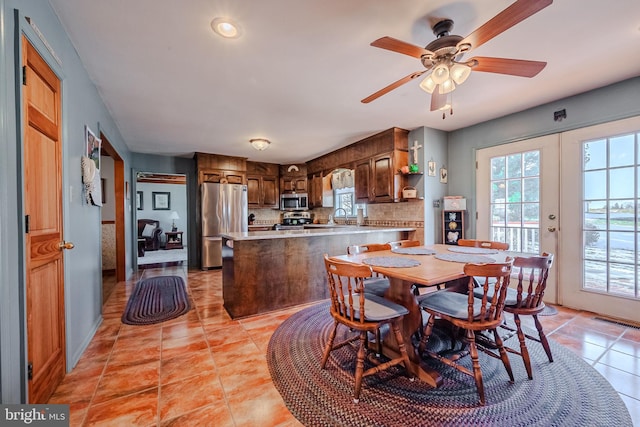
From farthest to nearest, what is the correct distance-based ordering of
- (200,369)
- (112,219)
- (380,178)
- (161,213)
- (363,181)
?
(161,213) < (112,219) < (363,181) < (380,178) < (200,369)

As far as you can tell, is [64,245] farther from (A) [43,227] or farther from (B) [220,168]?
(B) [220,168]

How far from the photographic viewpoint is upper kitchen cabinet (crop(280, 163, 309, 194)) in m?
6.61

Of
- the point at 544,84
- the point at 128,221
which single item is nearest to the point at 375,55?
the point at 544,84

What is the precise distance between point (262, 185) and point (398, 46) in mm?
5182

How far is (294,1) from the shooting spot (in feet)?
5.20

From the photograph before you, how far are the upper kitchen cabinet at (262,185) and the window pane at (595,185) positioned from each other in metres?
5.42

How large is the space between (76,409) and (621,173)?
4879 mm

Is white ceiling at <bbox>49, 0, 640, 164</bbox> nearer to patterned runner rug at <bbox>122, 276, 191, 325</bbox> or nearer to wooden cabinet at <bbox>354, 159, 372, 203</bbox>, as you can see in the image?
wooden cabinet at <bbox>354, 159, 372, 203</bbox>

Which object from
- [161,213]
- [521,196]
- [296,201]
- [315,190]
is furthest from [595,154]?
[161,213]

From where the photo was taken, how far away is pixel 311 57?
85.2 inches

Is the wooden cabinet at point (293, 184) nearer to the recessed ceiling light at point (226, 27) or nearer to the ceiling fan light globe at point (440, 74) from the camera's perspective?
the recessed ceiling light at point (226, 27)

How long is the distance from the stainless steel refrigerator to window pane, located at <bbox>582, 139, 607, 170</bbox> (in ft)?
17.7

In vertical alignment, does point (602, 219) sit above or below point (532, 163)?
below

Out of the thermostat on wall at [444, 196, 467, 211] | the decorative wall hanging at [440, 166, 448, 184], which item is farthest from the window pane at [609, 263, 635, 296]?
the decorative wall hanging at [440, 166, 448, 184]
